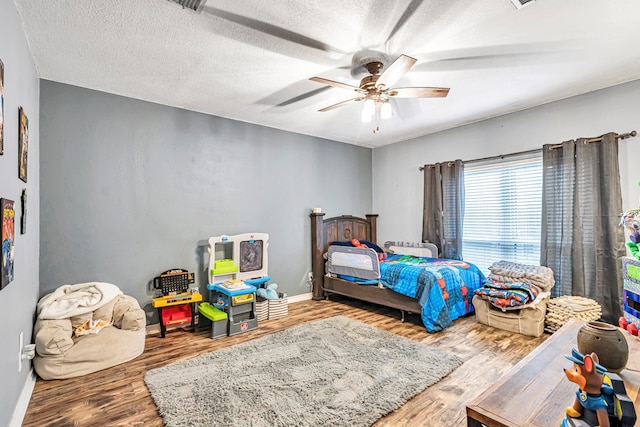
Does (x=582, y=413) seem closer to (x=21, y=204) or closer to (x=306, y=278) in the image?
(x=21, y=204)

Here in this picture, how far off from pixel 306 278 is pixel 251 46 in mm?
3275

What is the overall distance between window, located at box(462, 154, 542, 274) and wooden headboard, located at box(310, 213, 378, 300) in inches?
65.1

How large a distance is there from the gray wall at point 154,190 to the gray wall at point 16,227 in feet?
1.34

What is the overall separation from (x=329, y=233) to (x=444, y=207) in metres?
1.81

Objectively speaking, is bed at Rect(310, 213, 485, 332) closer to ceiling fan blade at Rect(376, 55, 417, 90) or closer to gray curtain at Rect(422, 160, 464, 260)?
gray curtain at Rect(422, 160, 464, 260)

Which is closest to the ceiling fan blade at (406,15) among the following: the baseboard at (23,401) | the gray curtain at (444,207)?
the gray curtain at (444,207)

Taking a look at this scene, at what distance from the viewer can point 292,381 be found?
223cm

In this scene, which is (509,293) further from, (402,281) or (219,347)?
(219,347)

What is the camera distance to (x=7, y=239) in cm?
156

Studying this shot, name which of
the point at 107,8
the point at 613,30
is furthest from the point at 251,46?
the point at 613,30

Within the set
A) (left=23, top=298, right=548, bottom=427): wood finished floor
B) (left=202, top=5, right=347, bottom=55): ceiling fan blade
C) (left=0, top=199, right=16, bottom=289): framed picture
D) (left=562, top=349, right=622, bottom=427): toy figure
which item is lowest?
(left=23, top=298, right=548, bottom=427): wood finished floor

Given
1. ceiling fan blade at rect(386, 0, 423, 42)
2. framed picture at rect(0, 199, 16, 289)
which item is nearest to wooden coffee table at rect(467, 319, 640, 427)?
ceiling fan blade at rect(386, 0, 423, 42)

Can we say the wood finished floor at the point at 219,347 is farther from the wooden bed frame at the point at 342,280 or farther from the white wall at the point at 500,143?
the white wall at the point at 500,143

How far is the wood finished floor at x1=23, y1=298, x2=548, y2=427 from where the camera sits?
1.86 m
